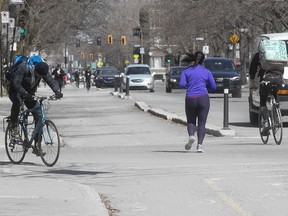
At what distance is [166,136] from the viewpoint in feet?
71.2

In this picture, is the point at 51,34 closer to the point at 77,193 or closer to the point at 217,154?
the point at 217,154

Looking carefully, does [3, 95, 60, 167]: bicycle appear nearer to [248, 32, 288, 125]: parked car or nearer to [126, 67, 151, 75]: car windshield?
[248, 32, 288, 125]: parked car

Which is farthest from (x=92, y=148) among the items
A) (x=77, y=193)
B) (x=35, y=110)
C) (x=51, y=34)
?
(x=51, y=34)

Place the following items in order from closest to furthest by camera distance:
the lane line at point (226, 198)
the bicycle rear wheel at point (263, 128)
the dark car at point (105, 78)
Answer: the lane line at point (226, 198) < the bicycle rear wheel at point (263, 128) < the dark car at point (105, 78)

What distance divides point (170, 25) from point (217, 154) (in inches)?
2087

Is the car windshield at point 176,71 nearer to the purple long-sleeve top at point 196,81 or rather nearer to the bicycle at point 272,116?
the bicycle at point 272,116

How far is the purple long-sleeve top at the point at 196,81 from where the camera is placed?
55.1 feet

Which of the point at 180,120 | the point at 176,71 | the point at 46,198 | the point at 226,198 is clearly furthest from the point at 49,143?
the point at 176,71

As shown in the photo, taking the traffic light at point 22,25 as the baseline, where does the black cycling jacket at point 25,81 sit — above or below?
below

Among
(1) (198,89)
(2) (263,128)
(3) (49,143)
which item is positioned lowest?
(2) (263,128)

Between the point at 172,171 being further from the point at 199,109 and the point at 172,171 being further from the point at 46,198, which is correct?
the point at 46,198

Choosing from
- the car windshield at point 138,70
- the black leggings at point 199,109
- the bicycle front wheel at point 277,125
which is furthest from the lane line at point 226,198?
the car windshield at point 138,70

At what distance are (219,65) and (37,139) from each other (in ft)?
105

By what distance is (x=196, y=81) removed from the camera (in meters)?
16.8
